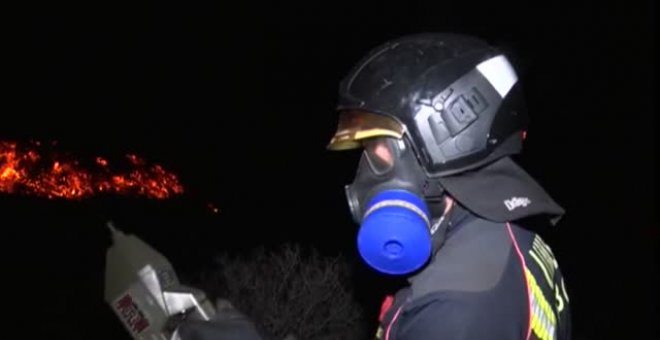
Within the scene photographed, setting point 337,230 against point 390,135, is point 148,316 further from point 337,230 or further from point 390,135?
point 337,230

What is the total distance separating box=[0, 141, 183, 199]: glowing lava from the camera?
8734 mm

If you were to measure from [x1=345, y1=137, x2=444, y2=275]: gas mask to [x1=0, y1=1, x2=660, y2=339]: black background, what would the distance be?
214 inches

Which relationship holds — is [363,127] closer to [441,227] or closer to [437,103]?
[437,103]

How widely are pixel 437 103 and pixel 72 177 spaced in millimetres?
7943

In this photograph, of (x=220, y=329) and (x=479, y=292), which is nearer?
(x=479, y=292)

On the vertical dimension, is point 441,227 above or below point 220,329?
→ above

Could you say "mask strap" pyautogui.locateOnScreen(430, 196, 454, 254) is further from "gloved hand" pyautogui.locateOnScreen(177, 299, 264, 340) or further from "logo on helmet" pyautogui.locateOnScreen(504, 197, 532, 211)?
"gloved hand" pyautogui.locateOnScreen(177, 299, 264, 340)

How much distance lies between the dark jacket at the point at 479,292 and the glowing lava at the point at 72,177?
23.7ft

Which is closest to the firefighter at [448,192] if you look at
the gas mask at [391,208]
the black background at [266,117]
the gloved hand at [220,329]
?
the gas mask at [391,208]

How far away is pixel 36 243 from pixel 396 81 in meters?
5.88

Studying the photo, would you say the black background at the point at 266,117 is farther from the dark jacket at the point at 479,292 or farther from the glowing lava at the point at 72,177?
the dark jacket at the point at 479,292

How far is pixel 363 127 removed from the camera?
2.01 m

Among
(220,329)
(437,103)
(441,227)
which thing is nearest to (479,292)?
(441,227)

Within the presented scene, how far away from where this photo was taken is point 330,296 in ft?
16.5
